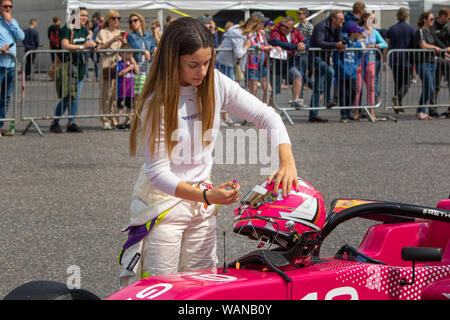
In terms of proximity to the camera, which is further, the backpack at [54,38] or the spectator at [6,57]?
the backpack at [54,38]

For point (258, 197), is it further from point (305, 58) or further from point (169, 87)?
point (305, 58)

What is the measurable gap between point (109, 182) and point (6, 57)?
13.2ft

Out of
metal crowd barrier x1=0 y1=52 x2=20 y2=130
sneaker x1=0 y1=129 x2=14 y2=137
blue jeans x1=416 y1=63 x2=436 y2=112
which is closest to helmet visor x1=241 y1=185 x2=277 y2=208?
metal crowd barrier x1=0 y1=52 x2=20 y2=130

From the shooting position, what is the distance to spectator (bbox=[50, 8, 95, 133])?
434 inches

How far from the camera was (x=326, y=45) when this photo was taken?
479 inches

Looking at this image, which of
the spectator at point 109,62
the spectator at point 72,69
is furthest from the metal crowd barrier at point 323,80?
the spectator at point 72,69

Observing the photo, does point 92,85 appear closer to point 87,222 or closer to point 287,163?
point 87,222

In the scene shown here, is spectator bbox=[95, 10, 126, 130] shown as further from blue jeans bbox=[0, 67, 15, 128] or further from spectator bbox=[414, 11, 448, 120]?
spectator bbox=[414, 11, 448, 120]

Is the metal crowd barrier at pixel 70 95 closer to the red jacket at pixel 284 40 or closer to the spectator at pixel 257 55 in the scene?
the spectator at pixel 257 55

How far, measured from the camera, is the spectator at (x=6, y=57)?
10.6 meters

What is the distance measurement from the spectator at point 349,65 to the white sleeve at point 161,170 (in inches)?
379
